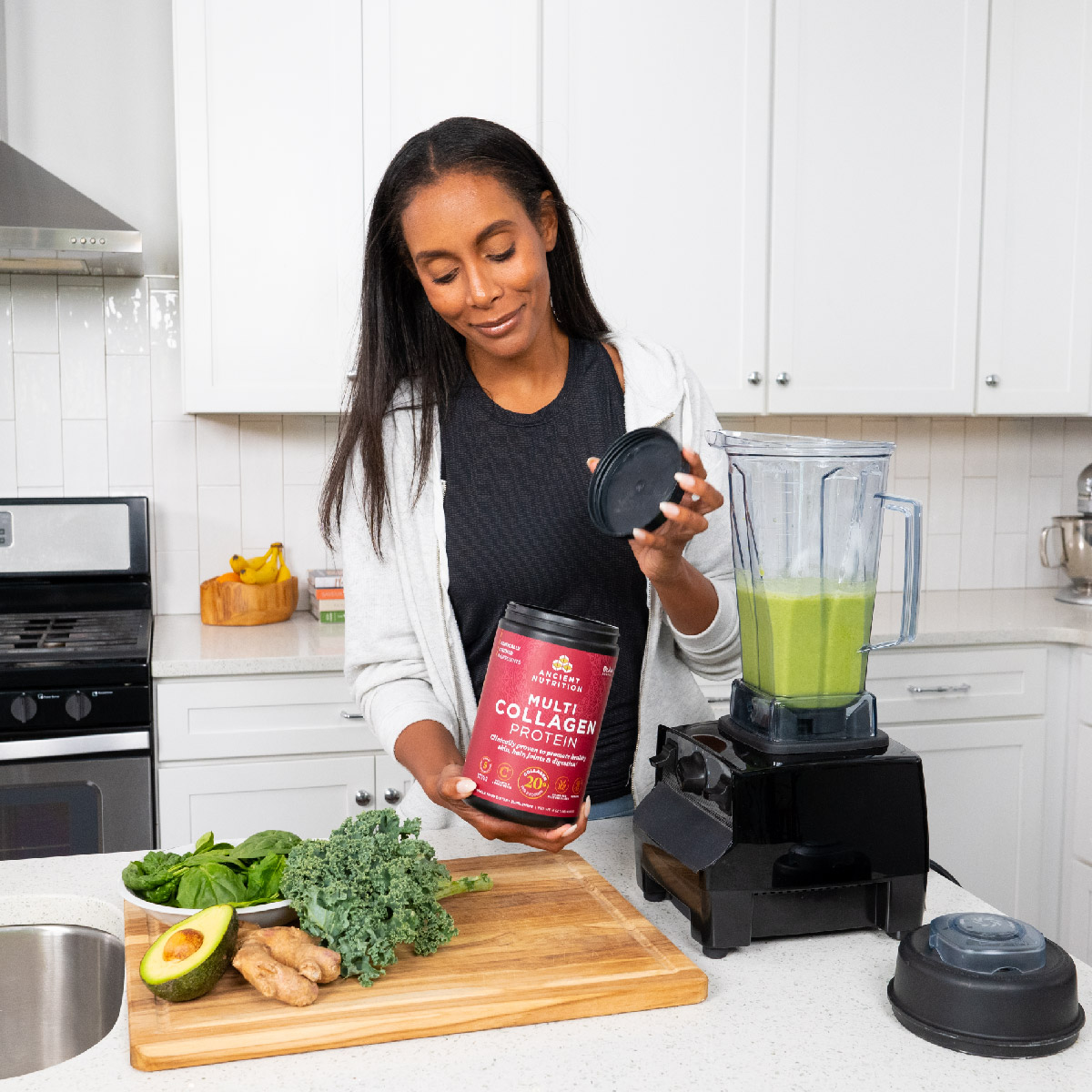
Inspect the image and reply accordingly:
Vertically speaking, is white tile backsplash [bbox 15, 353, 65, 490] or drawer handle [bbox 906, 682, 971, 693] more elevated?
white tile backsplash [bbox 15, 353, 65, 490]

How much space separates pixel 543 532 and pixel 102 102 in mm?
1920

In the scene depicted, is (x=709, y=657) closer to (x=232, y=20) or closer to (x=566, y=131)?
(x=566, y=131)

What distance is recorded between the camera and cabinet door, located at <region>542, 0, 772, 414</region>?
2.50m

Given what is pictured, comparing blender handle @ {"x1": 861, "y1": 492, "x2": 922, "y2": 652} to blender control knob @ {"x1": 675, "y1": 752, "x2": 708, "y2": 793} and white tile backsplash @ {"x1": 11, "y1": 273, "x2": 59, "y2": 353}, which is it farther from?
white tile backsplash @ {"x1": 11, "y1": 273, "x2": 59, "y2": 353}

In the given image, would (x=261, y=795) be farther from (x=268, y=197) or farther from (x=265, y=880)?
(x=265, y=880)

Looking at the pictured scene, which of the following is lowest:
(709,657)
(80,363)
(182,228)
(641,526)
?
(709,657)

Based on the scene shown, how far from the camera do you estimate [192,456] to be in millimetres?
2760

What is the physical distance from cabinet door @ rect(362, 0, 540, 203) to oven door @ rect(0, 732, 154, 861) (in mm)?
1236

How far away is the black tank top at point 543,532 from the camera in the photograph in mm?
1349

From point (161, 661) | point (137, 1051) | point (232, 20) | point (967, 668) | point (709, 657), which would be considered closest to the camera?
point (137, 1051)

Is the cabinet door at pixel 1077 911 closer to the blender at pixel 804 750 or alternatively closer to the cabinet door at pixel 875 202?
the cabinet door at pixel 875 202

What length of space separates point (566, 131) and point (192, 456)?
1142 millimetres

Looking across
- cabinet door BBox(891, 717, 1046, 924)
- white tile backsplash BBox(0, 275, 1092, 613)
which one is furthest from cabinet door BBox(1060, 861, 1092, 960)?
white tile backsplash BBox(0, 275, 1092, 613)

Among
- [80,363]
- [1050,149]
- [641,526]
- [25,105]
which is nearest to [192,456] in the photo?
[80,363]
